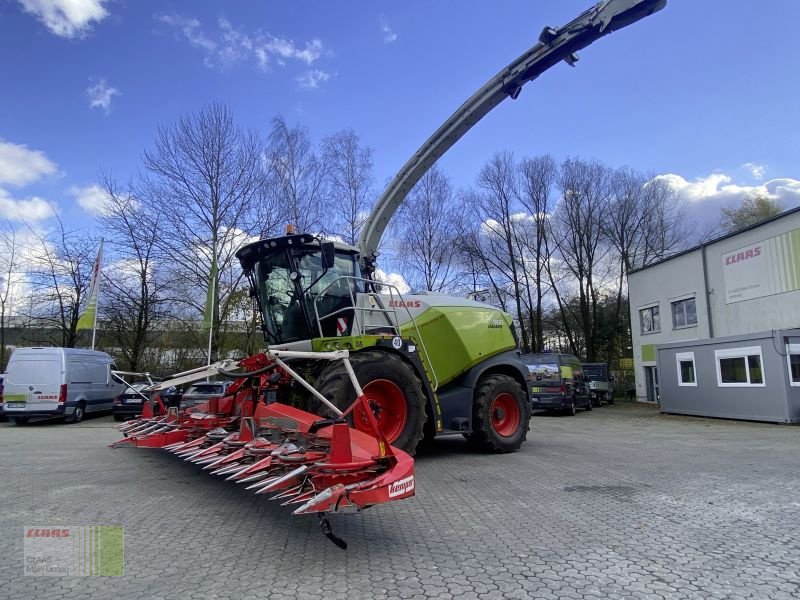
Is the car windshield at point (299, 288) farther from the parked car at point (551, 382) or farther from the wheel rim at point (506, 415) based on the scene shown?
the parked car at point (551, 382)

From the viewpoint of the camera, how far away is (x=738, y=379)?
17.5 metres

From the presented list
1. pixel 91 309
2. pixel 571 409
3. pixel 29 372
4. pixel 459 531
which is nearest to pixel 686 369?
pixel 571 409

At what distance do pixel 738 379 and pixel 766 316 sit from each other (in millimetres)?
4779

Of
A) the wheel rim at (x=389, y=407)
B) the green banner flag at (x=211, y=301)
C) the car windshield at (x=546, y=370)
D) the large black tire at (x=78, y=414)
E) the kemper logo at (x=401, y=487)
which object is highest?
the green banner flag at (x=211, y=301)

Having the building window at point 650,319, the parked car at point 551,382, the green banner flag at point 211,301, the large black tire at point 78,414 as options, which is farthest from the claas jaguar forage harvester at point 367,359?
the building window at point 650,319

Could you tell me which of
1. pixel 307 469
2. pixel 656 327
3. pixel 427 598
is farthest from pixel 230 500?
pixel 656 327

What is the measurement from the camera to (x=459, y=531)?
502cm

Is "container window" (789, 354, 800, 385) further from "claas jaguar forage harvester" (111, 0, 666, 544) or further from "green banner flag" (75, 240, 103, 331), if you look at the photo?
"green banner flag" (75, 240, 103, 331)

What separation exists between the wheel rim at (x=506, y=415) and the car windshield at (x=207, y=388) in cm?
1062

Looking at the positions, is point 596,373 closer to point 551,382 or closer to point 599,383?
point 599,383

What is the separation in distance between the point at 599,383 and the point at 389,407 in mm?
24030

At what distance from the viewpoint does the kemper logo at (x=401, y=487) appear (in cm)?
422

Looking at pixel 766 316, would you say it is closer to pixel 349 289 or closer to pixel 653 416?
pixel 653 416

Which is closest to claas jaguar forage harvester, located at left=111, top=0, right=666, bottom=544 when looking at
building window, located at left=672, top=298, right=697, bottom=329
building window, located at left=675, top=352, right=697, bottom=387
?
building window, located at left=675, top=352, right=697, bottom=387
